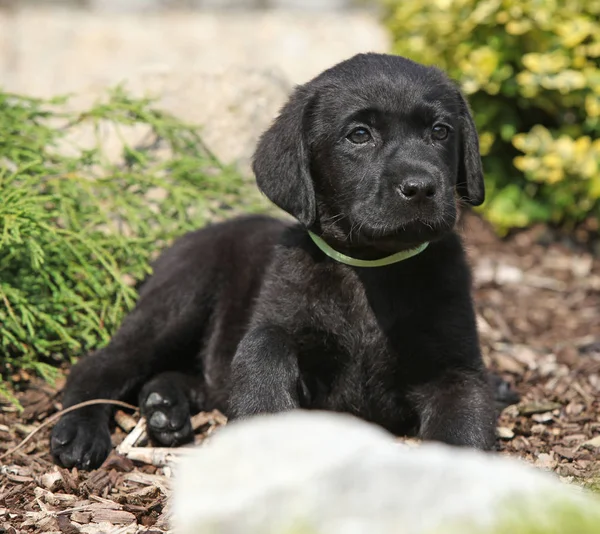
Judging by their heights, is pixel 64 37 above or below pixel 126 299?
above

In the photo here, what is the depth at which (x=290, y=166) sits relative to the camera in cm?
379

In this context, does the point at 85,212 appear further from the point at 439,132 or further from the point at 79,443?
the point at 439,132

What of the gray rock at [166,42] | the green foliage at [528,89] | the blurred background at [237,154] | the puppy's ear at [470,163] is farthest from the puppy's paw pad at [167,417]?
the gray rock at [166,42]

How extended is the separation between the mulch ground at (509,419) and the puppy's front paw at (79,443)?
6 centimetres

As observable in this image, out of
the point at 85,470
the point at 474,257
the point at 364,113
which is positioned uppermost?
the point at 364,113

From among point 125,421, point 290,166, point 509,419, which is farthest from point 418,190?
point 125,421

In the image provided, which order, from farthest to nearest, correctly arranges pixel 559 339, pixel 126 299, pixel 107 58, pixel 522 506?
pixel 107 58
pixel 559 339
pixel 126 299
pixel 522 506

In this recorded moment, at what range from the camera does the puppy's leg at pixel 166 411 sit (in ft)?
13.4

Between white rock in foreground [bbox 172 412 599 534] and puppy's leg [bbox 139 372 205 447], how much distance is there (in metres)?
2.24

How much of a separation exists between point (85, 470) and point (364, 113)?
6.18 ft

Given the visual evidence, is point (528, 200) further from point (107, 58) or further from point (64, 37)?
point (64, 37)

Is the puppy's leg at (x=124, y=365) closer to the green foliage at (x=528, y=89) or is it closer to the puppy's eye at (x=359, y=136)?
the puppy's eye at (x=359, y=136)

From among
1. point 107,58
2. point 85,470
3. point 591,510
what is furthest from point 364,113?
point 107,58

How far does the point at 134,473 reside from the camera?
3.80 m
